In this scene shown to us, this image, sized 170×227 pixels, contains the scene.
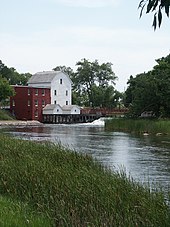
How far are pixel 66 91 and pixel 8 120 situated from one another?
1920 centimetres

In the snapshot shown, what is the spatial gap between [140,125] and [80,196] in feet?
147

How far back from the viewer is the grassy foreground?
7.96 m

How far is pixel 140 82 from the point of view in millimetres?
61469

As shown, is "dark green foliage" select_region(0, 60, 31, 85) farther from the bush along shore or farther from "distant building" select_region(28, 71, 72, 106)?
the bush along shore

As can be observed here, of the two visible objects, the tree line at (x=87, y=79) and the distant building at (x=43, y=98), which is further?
the tree line at (x=87, y=79)

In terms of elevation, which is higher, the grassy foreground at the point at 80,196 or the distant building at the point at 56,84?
the distant building at the point at 56,84

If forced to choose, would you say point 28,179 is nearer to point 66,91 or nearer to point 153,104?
point 153,104

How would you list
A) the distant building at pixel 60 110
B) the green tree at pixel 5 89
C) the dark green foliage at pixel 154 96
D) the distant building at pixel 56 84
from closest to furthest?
the dark green foliage at pixel 154 96, the green tree at pixel 5 89, the distant building at pixel 60 110, the distant building at pixel 56 84

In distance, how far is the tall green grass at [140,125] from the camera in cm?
5086

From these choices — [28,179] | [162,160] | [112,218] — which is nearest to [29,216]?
[112,218]

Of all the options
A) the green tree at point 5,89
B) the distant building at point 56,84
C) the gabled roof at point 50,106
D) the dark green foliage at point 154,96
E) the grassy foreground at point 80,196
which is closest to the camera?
the grassy foreground at point 80,196

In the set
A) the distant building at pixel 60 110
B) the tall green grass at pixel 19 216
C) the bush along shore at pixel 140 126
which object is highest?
the distant building at pixel 60 110

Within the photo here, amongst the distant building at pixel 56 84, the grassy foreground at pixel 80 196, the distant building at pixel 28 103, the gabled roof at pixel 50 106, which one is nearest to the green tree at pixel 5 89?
the distant building at pixel 28 103

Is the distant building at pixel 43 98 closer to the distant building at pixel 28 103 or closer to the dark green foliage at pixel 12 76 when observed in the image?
the distant building at pixel 28 103
